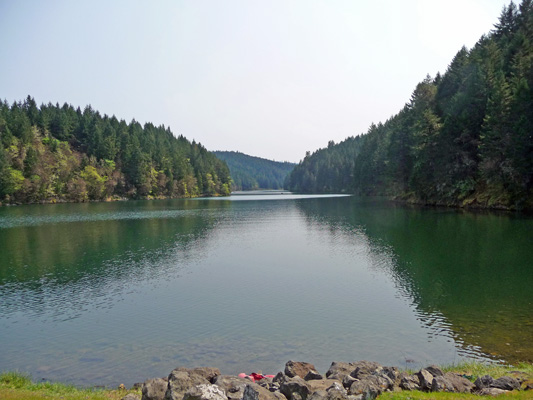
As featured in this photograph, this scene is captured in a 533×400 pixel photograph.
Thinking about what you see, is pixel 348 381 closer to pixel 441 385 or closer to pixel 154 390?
pixel 441 385

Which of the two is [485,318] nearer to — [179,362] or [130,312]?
[179,362]

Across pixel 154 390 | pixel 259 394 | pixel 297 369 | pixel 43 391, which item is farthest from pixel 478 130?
pixel 43 391

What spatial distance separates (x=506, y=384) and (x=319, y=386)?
5.02 meters

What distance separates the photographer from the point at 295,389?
1059 centimetres

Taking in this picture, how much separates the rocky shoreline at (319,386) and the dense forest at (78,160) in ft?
400

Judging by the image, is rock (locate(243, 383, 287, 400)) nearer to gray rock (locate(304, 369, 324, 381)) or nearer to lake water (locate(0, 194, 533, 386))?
gray rock (locate(304, 369, 324, 381))

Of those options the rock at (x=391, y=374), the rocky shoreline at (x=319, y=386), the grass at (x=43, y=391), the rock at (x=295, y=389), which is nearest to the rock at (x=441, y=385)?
the rocky shoreline at (x=319, y=386)

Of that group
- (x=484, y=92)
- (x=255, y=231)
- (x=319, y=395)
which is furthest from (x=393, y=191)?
(x=319, y=395)

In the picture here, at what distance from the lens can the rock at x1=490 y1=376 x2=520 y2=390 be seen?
1081cm

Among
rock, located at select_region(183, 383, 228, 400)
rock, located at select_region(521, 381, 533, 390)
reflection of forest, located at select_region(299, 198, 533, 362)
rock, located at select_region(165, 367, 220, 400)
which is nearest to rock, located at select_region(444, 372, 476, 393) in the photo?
rock, located at select_region(521, 381, 533, 390)

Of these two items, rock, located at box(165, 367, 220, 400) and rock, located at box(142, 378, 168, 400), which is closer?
rock, located at box(165, 367, 220, 400)

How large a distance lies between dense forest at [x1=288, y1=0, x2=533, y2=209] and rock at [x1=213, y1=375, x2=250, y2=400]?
197 ft

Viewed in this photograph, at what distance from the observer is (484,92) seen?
72.2m

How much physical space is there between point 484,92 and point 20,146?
125m
